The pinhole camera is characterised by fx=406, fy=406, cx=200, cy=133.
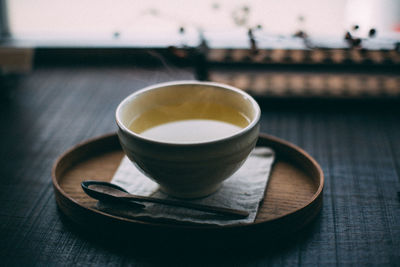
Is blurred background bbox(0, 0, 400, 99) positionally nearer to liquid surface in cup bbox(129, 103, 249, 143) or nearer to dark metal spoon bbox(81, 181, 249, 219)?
liquid surface in cup bbox(129, 103, 249, 143)

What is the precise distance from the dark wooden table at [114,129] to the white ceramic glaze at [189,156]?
0.22ft

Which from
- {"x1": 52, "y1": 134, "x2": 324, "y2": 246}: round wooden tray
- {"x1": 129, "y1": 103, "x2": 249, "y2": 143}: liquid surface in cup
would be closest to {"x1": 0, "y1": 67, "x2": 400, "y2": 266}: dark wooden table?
{"x1": 52, "y1": 134, "x2": 324, "y2": 246}: round wooden tray

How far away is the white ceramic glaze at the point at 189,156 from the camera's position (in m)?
Answer: 0.40

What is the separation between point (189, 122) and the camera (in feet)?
1.69

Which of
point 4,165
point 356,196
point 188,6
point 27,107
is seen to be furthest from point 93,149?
point 188,6

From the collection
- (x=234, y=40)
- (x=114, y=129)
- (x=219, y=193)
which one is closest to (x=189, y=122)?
(x=219, y=193)

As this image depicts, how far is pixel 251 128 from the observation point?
415 mm

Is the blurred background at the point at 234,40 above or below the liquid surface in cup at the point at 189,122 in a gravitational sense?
below

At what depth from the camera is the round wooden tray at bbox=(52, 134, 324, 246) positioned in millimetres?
412

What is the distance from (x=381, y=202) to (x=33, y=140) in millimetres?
516

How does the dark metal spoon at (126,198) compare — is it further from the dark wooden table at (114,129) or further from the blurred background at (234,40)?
the blurred background at (234,40)

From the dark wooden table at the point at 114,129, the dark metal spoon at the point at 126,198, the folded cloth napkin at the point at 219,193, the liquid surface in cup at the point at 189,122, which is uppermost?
the liquid surface in cup at the point at 189,122

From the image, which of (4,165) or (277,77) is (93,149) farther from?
(277,77)

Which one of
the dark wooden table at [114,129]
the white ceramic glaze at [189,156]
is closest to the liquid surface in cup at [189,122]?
the white ceramic glaze at [189,156]
